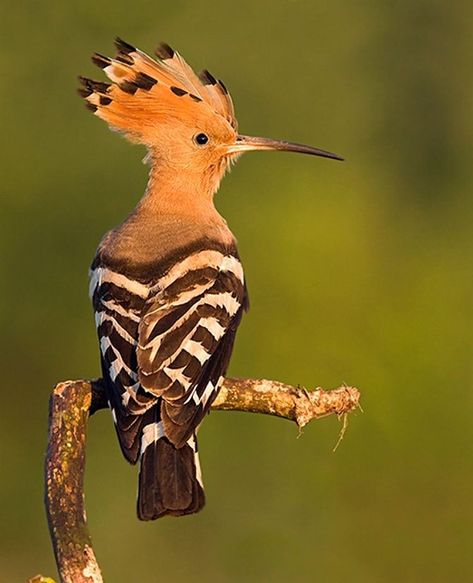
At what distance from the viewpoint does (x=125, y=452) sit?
3.76 meters

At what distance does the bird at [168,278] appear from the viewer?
12.3ft

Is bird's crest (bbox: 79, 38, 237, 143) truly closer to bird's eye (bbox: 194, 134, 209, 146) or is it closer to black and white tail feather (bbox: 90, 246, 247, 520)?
bird's eye (bbox: 194, 134, 209, 146)

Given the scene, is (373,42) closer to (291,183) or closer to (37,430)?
(291,183)

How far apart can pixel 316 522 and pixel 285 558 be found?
218mm

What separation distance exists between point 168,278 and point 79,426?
2.02 feet

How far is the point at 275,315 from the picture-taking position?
755 centimetres

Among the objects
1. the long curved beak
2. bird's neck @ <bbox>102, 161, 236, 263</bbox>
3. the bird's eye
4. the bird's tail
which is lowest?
the bird's tail

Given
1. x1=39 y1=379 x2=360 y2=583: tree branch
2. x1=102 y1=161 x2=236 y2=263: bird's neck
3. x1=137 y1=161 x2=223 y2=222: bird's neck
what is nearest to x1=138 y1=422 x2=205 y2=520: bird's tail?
x1=39 y1=379 x2=360 y2=583: tree branch

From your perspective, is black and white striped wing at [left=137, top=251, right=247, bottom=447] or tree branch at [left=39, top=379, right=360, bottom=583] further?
black and white striped wing at [left=137, top=251, right=247, bottom=447]

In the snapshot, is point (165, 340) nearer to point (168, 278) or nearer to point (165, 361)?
point (165, 361)

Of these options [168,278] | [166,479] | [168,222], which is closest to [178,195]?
[168,222]

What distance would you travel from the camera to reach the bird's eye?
185 inches

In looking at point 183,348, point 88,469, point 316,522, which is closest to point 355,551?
point 316,522

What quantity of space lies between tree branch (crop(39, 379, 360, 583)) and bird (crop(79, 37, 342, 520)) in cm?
9
